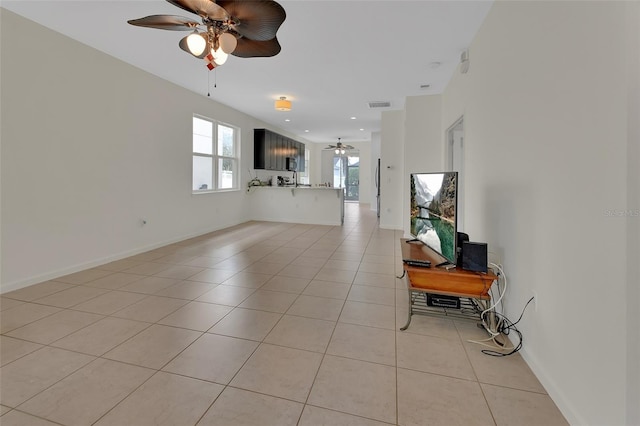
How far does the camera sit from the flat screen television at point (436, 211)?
2199 millimetres

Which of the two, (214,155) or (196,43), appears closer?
(196,43)

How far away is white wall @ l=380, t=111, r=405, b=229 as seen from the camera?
6672mm

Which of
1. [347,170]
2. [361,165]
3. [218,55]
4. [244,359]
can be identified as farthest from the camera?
[347,170]

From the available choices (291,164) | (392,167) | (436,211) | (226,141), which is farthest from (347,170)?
(436,211)

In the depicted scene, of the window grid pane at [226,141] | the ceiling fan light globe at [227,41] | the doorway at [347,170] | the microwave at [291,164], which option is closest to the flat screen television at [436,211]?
the ceiling fan light globe at [227,41]

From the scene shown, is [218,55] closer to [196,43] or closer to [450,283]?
[196,43]

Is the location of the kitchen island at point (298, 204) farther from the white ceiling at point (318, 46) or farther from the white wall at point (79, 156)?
the white wall at point (79, 156)

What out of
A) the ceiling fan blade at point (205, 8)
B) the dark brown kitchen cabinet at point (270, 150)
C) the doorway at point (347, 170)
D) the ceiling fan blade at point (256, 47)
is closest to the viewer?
the ceiling fan blade at point (205, 8)

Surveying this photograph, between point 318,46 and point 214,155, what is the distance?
3.74 m

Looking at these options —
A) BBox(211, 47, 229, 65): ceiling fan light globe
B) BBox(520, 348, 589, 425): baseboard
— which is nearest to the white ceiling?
BBox(211, 47, 229, 65): ceiling fan light globe

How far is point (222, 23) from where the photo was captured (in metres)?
2.09

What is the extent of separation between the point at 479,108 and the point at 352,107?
12.5 feet

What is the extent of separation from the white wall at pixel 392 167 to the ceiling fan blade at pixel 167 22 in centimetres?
517

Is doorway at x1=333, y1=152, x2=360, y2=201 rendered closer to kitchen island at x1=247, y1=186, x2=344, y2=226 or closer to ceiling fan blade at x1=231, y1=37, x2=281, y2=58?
kitchen island at x1=247, y1=186, x2=344, y2=226
